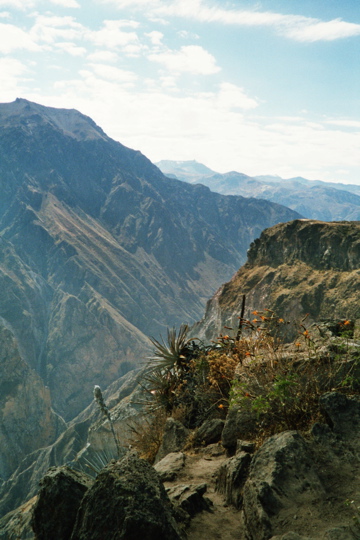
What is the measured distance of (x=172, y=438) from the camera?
583cm

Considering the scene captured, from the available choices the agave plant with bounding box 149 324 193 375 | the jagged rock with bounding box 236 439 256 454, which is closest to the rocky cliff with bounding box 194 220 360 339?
the agave plant with bounding box 149 324 193 375

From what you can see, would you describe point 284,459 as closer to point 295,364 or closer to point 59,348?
point 295,364

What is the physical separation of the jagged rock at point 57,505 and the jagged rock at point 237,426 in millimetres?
1977

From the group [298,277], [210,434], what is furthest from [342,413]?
[298,277]

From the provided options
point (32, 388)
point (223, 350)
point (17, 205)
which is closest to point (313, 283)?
point (223, 350)

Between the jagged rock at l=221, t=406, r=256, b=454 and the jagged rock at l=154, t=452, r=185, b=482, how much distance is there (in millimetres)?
624

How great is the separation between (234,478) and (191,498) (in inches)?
18.6

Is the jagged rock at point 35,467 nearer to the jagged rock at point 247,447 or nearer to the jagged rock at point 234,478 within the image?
the jagged rock at point 247,447

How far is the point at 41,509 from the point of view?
11.6ft

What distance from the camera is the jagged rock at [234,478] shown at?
12.3 feet

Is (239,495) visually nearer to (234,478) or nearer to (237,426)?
(234,478)

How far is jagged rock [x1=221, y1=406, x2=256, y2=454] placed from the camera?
15.7 ft

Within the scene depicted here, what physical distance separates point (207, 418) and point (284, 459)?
9.84ft

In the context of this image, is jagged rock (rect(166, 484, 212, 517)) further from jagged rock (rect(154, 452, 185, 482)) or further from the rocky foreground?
jagged rock (rect(154, 452, 185, 482))
